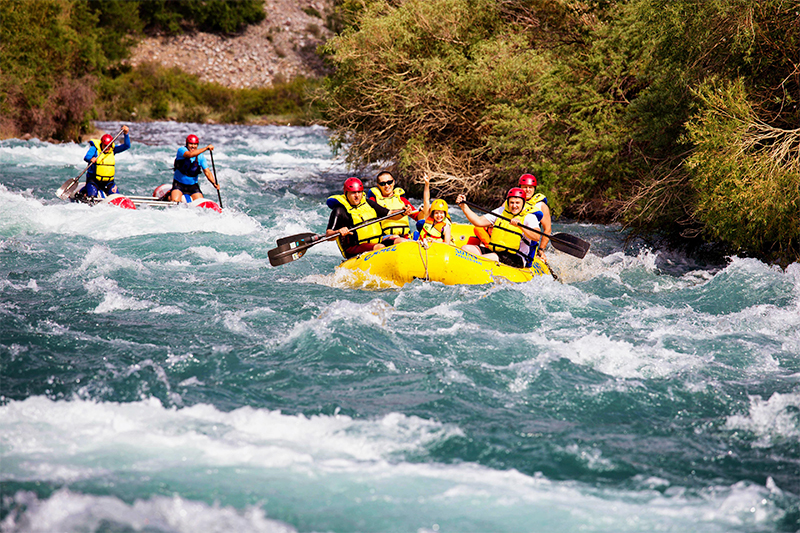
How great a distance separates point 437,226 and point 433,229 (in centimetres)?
7

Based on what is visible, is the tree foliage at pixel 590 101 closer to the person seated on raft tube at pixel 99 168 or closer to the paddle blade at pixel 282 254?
the paddle blade at pixel 282 254

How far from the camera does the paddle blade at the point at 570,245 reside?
859cm

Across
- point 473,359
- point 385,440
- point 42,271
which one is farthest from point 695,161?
point 42,271

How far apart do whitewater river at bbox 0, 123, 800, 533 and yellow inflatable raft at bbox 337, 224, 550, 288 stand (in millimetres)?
178

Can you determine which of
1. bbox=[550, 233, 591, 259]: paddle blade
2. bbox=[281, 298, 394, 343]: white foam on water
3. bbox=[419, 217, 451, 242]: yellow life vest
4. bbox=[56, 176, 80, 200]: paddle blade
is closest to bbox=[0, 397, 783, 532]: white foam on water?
bbox=[281, 298, 394, 343]: white foam on water

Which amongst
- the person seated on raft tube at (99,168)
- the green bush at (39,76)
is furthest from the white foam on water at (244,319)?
the green bush at (39,76)

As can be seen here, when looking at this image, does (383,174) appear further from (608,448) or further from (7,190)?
(7,190)

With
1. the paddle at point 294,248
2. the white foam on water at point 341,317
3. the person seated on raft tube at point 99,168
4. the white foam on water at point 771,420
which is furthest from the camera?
the person seated on raft tube at point 99,168

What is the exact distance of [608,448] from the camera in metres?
4.57

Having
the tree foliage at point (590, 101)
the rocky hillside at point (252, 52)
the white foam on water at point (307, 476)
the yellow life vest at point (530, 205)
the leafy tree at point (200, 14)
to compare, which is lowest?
the white foam on water at point (307, 476)

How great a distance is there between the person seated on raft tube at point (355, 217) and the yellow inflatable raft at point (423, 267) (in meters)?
0.48

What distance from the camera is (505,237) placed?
8.59m

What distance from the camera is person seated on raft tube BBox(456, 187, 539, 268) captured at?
844cm

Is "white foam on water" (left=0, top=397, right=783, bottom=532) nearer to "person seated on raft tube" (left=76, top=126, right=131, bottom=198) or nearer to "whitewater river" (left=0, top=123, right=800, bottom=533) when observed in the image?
"whitewater river" (left=0, top=123, right=800, bottom=533)
